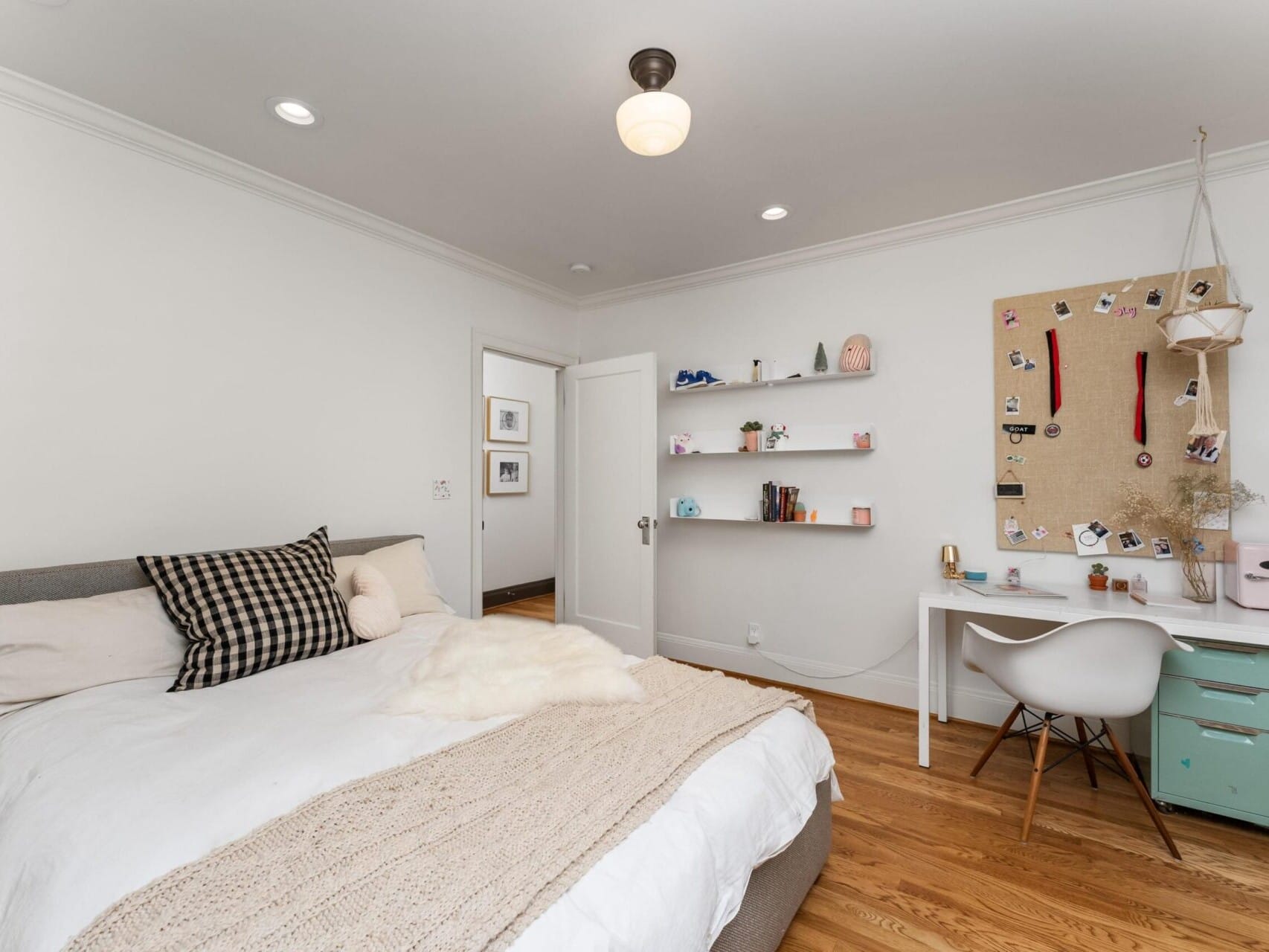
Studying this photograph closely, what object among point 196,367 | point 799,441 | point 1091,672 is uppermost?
point 196,367

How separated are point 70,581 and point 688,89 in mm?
2687

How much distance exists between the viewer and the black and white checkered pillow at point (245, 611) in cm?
187

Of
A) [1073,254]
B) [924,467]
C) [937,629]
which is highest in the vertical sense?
[1073,254]

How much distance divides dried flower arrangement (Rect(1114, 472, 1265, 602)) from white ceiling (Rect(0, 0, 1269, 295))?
4.59 feet

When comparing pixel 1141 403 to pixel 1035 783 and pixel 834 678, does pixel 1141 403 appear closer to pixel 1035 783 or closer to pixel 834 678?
pixel 1035 783

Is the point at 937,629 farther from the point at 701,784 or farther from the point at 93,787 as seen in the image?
the point at 93,787

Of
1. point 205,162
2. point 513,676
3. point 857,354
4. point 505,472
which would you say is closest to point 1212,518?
point 857,354

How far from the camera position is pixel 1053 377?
2814 millimetres

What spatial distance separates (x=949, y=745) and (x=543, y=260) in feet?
11.3

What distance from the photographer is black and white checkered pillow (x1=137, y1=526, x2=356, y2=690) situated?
1865mm

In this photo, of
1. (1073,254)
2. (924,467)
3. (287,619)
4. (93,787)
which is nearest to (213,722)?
(93,787)

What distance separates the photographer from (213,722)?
1510mm

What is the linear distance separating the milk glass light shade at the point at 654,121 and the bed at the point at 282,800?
1.71 meters

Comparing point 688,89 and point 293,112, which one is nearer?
point 688,89
